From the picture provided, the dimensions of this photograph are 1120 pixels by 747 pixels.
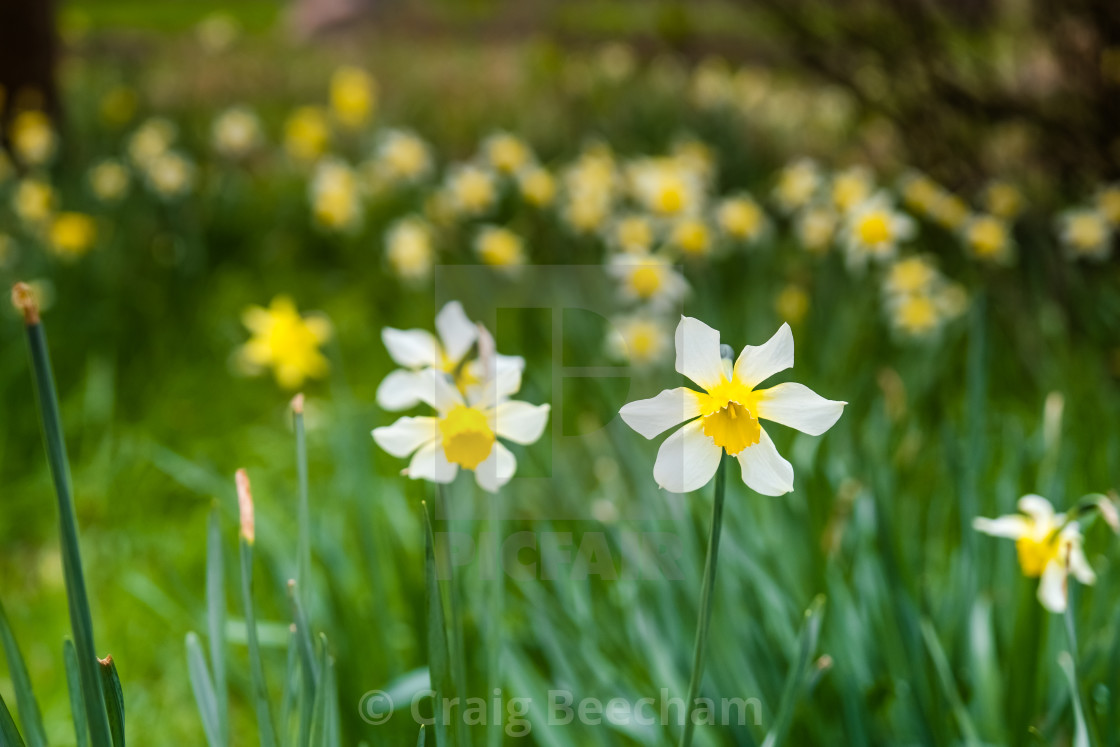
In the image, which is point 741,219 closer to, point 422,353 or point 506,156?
point 506,156

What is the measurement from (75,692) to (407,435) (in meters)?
0.32

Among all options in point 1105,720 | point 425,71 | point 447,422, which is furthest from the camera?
point 425,71

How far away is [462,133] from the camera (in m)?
5.06

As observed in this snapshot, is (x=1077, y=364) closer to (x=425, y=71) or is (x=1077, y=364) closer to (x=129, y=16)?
(x=425, y=71)

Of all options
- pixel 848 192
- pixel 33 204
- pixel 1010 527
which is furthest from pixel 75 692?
pixel 33 204

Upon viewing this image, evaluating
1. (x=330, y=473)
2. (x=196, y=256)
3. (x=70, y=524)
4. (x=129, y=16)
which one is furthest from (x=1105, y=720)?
(x=129, y=16)

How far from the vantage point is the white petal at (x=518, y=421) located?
0.76 m

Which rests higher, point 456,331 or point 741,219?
point 741,219

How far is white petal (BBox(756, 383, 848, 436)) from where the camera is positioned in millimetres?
617

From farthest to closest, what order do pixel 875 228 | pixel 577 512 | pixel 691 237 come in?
pixel 691 237, pixel 875 228, pixel 577 512

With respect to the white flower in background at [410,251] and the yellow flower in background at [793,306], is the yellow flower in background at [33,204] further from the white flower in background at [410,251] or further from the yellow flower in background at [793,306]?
the yellow flower in background at [793,306]

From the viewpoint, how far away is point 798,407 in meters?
0.63

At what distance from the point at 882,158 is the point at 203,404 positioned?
2712 millimetres

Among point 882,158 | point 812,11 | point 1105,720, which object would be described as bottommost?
point 1105,720
